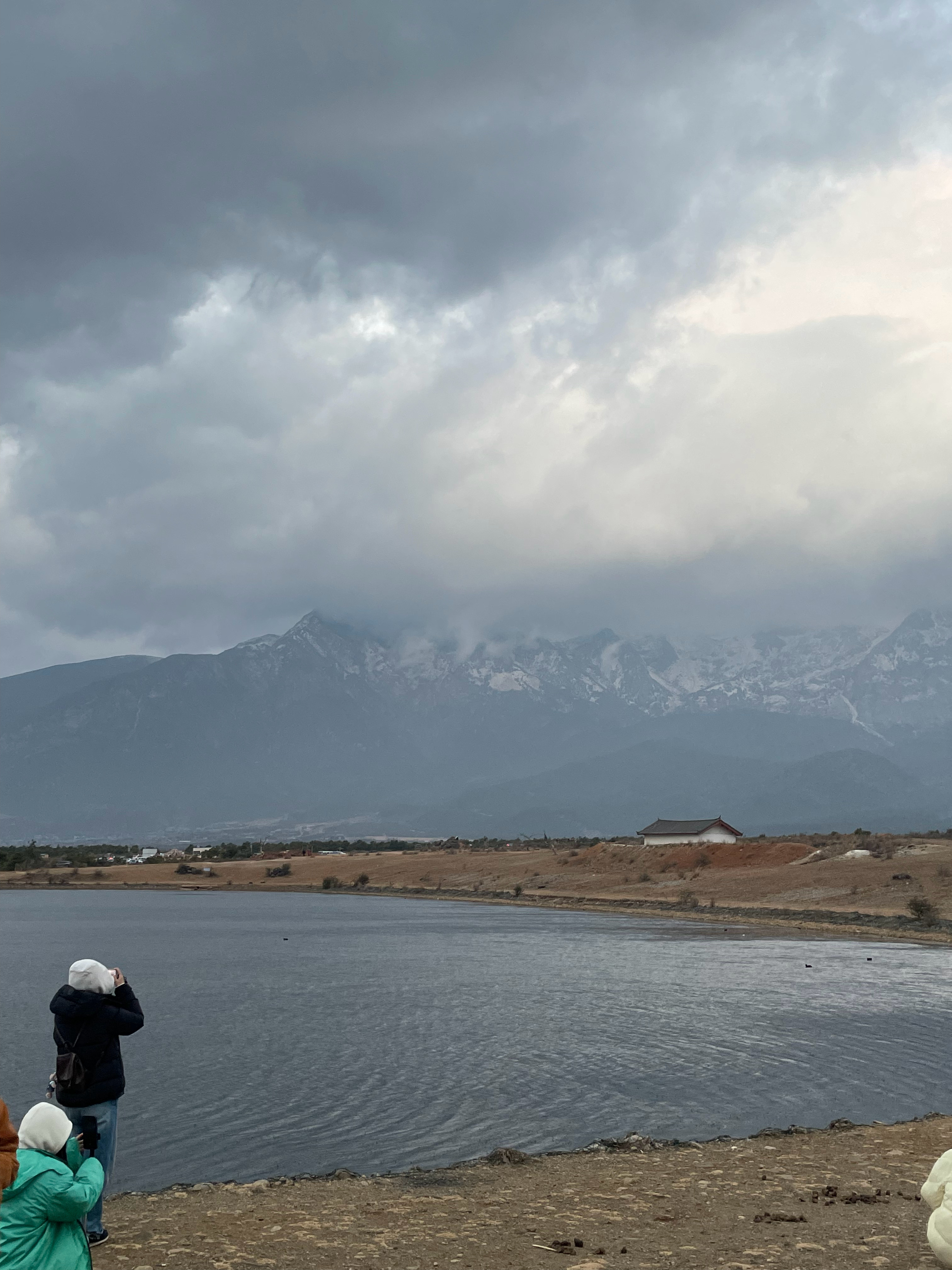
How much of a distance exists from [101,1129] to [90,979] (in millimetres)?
1401

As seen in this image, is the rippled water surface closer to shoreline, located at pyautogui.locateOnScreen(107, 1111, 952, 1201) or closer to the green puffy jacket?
shoreline, located at pyautogui.locateOnScreen(107, 1111, 952, 1201)

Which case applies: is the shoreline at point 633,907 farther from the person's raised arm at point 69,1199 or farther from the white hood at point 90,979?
the person's raised arm at point 69,1199

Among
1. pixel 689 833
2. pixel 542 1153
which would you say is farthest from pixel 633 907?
pixel 542 1153

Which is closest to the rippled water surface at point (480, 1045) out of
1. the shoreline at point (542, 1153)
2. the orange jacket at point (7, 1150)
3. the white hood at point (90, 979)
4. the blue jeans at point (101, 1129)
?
the shoreline at point (542, 1153)

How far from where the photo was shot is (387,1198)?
12.7m

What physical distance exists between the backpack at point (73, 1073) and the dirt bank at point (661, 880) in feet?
156

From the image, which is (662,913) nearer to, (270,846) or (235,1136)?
(235,1136)

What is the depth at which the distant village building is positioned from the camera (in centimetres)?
10219

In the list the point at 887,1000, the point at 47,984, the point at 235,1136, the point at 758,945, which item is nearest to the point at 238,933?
the point at 47,984

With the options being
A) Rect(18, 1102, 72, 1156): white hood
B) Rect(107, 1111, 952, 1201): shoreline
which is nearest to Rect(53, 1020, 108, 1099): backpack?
Rect(18, 1102, 72, 1156): white hood

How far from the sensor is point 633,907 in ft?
259

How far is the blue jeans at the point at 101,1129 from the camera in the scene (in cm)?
997

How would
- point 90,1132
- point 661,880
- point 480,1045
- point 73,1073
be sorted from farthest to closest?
point 661,880 < point 480,1045 < point 90,1132 < point 73,1073

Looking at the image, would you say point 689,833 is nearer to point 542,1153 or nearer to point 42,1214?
point 542,1153
